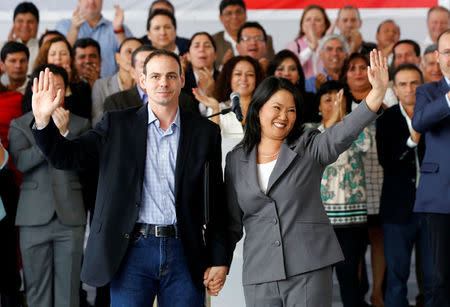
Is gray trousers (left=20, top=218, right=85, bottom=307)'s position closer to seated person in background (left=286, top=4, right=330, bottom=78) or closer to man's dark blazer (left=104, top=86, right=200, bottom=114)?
man's dark blazer (left=104, top=86, right=200, bottom=114)

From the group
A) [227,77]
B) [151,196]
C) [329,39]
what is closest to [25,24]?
[227,77]

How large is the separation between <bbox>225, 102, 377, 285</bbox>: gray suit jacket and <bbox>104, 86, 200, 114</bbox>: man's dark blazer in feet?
5.46

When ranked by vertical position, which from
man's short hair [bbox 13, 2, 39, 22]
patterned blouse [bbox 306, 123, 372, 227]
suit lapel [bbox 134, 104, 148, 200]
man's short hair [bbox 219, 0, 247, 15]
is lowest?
patterned blouse [bbox 306, 123, 372, 227]

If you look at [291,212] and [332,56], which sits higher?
[332,56]

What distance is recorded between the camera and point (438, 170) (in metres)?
3.91

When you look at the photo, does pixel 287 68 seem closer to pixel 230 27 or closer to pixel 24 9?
pixel 230 27

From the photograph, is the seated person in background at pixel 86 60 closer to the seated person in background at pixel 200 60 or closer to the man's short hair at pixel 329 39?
the seated person in background at pixel 200 60

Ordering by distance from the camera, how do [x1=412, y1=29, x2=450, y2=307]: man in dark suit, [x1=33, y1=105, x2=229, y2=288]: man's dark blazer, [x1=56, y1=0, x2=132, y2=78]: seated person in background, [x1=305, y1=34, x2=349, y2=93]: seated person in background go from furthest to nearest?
[x1=56, y1=0, x2=132, y2=78]: seated person in background, [x1=305, y1=34, x2=349, y2=93]: seated person in background, [x1=412, y1=29, x2=450, y2=307]: man in dark suit, [x1=33, y1=105, x2=229, y2=288]: man's dark blazer

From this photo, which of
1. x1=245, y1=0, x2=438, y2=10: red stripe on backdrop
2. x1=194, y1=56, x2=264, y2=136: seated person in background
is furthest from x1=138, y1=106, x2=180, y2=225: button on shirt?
x1=245, y1=0, x2=438, y2=10: red stripe on backdrop

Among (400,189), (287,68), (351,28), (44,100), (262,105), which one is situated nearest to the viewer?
(44,100)

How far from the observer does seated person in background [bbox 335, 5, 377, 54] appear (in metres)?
6.25

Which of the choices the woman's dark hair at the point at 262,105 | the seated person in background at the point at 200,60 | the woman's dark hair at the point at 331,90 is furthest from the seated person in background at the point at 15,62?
the woman's dark hair at the point at 262,105

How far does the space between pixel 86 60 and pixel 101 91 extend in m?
0.52

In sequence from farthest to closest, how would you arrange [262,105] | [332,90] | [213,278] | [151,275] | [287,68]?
[287,68]
[332,90]
[262,105]
[213,278]
[151,275]
